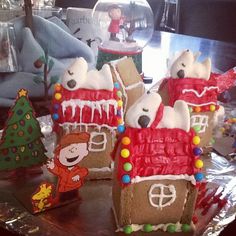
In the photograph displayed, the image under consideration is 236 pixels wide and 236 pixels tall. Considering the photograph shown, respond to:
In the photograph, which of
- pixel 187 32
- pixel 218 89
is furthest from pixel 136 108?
pixel 187 32

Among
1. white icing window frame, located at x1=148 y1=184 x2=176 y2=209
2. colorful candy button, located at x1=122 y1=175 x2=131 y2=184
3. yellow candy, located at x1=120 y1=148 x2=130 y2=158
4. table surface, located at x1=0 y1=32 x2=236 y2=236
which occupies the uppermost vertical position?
yellow candy, located at x1=120 y1=148 x2=130 y2=158

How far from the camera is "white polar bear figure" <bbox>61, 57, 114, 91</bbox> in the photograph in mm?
899

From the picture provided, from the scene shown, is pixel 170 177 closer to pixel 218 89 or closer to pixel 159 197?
pixel 159 197

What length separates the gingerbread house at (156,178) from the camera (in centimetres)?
75

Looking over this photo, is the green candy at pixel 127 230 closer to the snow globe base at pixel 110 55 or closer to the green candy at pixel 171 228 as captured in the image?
the green candy at pixel 171 228

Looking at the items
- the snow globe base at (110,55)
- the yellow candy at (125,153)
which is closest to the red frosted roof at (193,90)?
the snow globe base at (110,55)

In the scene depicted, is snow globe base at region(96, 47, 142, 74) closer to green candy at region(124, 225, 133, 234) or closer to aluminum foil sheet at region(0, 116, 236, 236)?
aluminum foil sheet at region(0, 116, 236, 236)

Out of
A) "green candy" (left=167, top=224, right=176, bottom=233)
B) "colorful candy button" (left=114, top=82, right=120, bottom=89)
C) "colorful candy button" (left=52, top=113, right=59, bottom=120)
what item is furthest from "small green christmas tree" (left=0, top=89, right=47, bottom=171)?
"green candy" (left=167, top=224, right=176, bottom=233)

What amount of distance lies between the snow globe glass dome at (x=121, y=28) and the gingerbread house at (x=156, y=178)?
20.2 inches

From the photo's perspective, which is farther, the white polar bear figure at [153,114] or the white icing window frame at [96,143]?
the white icing window frame at [96,143]

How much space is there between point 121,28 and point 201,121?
45 centimetres

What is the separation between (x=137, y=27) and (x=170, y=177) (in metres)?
0.82

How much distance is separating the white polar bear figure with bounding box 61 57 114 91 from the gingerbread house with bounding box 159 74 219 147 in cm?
17

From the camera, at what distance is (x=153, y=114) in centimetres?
74
